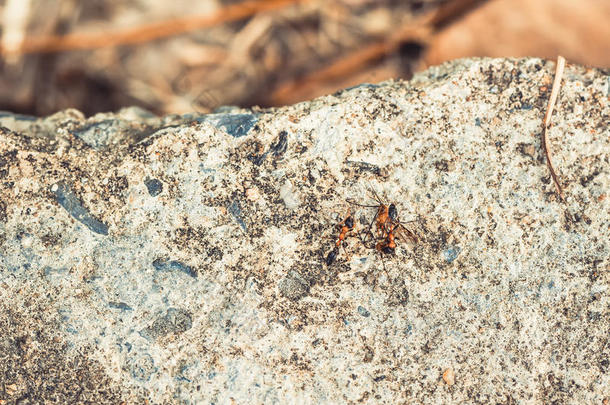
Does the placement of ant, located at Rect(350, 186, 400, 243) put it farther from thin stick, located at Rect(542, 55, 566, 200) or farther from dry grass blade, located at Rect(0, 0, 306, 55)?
dry grass blade, located at Rect(0, 0, 306, 55)

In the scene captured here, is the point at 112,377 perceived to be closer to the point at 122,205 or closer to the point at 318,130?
the point at 122,205

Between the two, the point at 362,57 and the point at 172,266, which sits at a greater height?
the point at 362,57

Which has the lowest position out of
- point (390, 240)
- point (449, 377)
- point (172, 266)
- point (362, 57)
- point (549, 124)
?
point (449, 377)

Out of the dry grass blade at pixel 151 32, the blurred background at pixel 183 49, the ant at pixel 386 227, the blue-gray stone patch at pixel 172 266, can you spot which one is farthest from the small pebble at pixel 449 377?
the dry grass blade at pixel 151 32

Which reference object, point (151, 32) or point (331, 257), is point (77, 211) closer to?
point (331, 257)

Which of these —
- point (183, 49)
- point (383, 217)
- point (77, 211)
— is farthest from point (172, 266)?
point (183, 49)

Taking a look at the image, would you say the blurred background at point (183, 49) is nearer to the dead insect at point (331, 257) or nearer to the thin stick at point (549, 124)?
the thin stick at point (549, 124)
